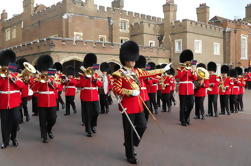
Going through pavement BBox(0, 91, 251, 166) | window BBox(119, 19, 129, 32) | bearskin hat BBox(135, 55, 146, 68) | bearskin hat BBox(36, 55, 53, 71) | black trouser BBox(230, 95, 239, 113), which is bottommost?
pavement BBox(0, 91, 251, 166)

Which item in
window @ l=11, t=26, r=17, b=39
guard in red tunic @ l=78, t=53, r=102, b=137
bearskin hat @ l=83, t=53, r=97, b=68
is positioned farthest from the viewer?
window @ l=11, t=26, r=17, b=39

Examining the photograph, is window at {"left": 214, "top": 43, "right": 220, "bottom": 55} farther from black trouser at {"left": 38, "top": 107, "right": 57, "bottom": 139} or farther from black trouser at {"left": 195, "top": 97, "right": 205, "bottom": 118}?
black trouser at {"left": 38, "top": 107, "right": 57, "bottom": 139}

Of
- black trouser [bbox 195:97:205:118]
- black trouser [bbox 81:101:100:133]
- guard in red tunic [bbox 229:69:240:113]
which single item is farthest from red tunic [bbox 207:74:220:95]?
black trouser [bbox 81:101:100:133]

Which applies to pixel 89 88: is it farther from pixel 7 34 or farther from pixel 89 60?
pixel 7 34

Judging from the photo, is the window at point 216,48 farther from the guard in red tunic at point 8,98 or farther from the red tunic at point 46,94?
the guard in red tunic at point 8,98

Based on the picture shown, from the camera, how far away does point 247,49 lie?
3622 cm

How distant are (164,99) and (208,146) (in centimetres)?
538

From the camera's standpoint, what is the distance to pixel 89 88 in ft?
24.1

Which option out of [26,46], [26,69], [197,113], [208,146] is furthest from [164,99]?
[26,46]

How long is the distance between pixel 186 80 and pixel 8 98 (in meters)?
4.67

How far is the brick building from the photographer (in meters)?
28.6

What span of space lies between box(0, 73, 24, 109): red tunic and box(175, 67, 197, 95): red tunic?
4.32 metres

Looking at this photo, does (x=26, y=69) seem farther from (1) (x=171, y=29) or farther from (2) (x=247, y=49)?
(2) (x=247, y=49)

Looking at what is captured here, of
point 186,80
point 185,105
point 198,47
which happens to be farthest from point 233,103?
point 198,47
